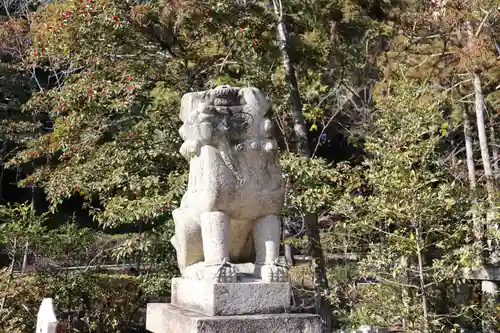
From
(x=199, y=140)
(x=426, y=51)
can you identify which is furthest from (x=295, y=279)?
(x=199, y=140)

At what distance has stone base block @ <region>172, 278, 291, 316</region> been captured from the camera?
3.37 m

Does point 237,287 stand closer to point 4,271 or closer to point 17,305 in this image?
point 17,305

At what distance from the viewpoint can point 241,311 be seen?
3.41 meters

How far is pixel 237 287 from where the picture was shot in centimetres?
343

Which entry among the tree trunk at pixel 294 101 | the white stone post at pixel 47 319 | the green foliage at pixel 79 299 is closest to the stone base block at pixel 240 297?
the white stone post at pixel 47 319

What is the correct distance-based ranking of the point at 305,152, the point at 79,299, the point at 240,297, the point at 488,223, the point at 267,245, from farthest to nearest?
the point at 79,299 < the point at 305,152 < the point at 488,223 < the point at 267,245 < the point at 240,297

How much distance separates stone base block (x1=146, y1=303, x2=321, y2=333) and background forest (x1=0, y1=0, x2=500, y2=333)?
9.24ft

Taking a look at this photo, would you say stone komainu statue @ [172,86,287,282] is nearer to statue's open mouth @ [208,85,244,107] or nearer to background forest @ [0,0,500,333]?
statue's open mouth @ [208,85,244,107]

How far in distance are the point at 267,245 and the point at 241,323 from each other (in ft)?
2.06

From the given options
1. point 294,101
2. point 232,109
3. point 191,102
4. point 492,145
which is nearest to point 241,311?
point 232,109

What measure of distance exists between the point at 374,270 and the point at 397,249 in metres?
0.40

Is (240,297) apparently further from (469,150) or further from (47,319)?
(469,150)

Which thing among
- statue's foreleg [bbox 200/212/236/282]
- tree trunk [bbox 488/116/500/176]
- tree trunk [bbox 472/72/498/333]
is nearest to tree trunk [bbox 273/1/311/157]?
tree trunk [bbox 472/72/498/333]

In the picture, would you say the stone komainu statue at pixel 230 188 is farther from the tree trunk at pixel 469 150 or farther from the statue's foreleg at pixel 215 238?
the tree trunk at pixel 469 150
